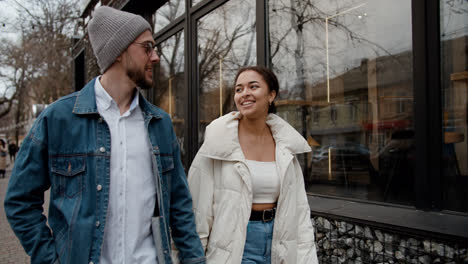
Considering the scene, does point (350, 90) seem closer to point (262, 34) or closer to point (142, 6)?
Answer: point (262, 34)

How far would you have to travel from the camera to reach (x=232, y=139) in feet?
7.76

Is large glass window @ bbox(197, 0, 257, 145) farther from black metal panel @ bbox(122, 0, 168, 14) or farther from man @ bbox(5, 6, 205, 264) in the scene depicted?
man @ bbox(5, 6, 205, 264)

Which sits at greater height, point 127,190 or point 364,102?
point 364,102

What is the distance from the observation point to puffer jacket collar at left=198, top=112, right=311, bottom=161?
7.47 feet

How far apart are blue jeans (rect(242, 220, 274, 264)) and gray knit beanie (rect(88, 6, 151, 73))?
1348 millimetres

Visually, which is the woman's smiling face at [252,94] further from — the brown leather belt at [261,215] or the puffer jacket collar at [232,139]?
the brown leather belt at [261,215]

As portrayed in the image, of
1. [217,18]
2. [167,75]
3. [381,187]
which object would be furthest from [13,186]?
[167,75]

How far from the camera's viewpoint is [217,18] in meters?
6.61

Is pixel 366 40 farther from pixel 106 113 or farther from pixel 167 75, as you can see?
pixel 167 75

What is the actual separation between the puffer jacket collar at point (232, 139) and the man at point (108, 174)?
14.4 inches

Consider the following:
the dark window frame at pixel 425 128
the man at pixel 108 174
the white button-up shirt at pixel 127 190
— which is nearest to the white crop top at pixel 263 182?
the man at pixel 108 174

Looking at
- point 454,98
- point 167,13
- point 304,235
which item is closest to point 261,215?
point 304,235

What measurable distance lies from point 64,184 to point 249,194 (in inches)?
44.2

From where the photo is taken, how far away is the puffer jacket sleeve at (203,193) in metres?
2.18
